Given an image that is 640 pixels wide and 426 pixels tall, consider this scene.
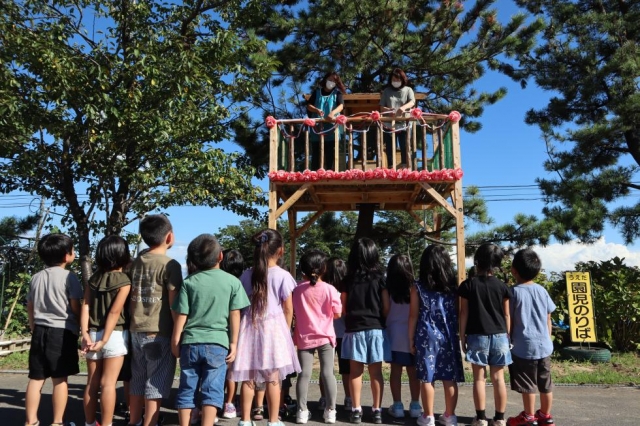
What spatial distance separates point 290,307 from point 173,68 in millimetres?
4340

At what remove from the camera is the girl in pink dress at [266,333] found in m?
3.65

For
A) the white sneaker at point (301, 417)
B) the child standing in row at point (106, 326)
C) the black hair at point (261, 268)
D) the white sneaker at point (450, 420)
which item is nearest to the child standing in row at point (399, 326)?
the white sneaker at point (450, 420)

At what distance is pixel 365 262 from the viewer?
425 centimetres

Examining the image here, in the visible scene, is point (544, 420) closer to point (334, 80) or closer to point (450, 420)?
point (450, 420)

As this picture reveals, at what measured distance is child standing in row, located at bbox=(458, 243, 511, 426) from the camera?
3.85 meters

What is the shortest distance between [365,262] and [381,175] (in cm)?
264

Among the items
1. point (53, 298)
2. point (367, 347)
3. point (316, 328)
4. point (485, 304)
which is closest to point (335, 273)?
point (316, 328)

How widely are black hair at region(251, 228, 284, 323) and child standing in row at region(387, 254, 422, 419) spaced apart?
1.02m

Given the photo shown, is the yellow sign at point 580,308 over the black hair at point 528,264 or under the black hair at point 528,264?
under

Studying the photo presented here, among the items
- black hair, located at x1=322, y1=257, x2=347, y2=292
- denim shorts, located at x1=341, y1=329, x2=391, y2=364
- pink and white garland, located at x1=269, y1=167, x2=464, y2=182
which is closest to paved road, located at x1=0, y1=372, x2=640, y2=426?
denim shorts, located at x1=341, y1=329, x2=391, y2=364

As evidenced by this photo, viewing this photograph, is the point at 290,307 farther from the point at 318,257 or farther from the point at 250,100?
the point at 250,100

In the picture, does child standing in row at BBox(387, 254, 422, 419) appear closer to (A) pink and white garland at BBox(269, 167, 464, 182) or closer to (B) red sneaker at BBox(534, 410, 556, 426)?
(B) red sneaker at BBox(534, 410, 556, 426)

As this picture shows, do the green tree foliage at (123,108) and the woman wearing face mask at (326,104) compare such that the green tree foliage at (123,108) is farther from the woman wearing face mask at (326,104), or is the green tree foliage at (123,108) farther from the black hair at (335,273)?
the black hair at (335,273)

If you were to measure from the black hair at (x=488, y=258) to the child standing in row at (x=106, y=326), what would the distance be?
2.64 meters
